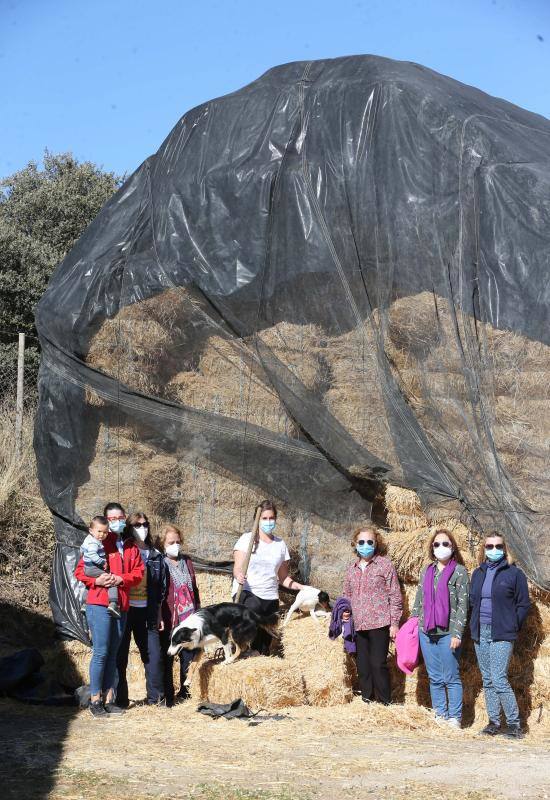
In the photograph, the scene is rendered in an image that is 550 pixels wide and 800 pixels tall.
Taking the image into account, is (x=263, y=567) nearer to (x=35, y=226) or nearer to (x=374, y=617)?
(x=374, y=617)

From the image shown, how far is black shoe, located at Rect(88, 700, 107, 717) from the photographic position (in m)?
8.40

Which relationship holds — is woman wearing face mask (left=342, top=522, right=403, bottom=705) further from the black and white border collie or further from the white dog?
the black and white border collie

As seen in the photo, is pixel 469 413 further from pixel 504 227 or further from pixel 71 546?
pixel 71 546

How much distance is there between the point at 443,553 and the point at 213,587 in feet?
8.75

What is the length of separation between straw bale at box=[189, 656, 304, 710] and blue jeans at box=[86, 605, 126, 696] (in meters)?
0.83

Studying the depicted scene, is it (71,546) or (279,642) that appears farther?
(71,546)

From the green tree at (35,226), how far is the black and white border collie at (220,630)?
407 inches

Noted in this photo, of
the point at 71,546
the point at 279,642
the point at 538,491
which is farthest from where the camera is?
the point at 71,546

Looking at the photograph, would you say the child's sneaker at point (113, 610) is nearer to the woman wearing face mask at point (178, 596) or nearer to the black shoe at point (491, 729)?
the woman wearing face mask at point (178, 596)

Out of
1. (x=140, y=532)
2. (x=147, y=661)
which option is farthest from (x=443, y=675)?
(x=140, y=532)

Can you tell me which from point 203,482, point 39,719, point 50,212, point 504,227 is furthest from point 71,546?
point 50,212

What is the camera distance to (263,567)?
30.2ft

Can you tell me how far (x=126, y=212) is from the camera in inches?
443

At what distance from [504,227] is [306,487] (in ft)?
9.74
